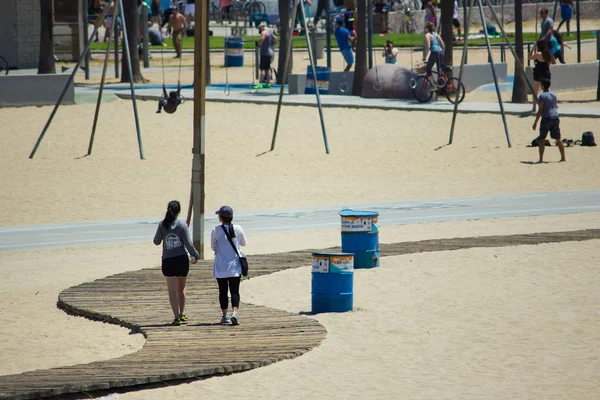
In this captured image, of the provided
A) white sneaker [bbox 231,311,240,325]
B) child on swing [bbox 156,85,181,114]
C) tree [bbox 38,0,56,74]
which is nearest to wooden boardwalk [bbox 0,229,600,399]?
white sneaker [bbox 231,311,240,325]

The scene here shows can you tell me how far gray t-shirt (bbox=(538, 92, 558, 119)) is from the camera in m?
23.5

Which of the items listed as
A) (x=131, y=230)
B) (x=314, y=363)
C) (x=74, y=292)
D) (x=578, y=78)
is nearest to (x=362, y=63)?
(x=578, y=78)

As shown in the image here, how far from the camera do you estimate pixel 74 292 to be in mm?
13266

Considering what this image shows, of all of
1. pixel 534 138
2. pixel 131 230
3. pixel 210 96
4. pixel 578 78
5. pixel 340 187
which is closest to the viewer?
pixel 131 230

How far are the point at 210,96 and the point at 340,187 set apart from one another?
39.2 ft

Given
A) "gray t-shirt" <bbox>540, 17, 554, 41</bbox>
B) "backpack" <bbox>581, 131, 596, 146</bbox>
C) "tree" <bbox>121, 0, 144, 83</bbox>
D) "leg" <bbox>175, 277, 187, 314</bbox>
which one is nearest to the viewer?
"leg" <bbox>175, 277, 187, 314</bbox>

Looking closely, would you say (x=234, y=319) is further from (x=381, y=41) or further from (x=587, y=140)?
(x=381, y=41)

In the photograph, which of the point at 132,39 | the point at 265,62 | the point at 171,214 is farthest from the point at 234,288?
the point at 132,39

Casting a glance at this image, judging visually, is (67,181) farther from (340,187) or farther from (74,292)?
(74,292)

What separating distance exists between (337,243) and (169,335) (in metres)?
6.07

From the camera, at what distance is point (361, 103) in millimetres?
31875

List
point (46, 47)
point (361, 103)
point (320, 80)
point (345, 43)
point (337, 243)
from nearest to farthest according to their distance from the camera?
point (337, 243)
point (361, 103)
point (320, 80)
point (46, 47)
point (345, 43)

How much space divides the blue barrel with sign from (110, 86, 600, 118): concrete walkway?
15516 mm

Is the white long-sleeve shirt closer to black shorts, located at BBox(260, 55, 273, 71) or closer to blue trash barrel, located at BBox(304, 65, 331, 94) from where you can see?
blue trash barrel, located at BBox(304, 65, 331, 94)
